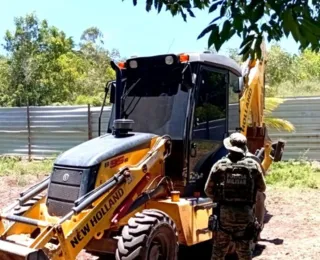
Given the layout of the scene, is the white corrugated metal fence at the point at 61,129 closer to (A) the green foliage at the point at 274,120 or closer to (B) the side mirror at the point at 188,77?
(A) the green foliage at the point at 274,120

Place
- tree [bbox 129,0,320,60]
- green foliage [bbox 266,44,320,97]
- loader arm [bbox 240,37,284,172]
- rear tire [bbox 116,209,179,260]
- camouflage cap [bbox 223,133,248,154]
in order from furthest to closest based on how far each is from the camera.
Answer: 1. green foliage [bbox 266,44,320,97]
2. loader arm [bbox 240,37,284,172]
3. camouflage cap [bbox 223,133,248,154]
4. rear tire [bbox 116,209,179,260]
5. tree [bbox 129,0,320,60]

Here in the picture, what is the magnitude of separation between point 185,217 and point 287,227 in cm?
281

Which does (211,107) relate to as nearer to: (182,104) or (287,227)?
(182,104)

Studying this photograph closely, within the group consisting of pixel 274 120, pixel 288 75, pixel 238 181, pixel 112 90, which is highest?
pixel 288 75

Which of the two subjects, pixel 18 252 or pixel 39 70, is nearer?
pixel 18 252

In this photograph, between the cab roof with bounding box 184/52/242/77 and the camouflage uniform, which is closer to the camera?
the camouflage uniform

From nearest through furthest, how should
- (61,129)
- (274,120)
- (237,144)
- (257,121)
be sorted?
(237,144) → (257,121) → (274,120) → (61,129)

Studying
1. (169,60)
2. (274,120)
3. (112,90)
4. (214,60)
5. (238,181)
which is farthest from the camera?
(274,120)

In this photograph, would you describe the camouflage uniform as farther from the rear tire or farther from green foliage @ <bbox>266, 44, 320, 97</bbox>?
green foliage @ <bbox>266, 44, 320, 97</bbox>

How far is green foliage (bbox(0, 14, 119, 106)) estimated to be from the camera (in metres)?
23.7

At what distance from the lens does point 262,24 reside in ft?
7.65

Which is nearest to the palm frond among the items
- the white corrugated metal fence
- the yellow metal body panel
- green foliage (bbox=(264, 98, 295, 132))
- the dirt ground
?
green foliage (bbox=(264, 98, 295, 132))

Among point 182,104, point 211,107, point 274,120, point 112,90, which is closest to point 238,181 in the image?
point 182,104

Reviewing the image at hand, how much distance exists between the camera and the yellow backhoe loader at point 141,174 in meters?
4.84
